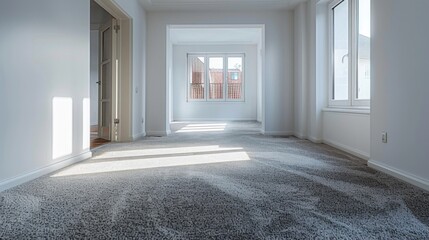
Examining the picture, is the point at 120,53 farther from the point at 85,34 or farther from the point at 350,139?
the point at 350,139

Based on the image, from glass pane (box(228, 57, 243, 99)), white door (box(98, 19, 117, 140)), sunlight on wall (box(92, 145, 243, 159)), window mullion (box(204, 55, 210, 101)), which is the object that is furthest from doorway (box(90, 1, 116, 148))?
glass pane (box(228, 57, 243, 99))

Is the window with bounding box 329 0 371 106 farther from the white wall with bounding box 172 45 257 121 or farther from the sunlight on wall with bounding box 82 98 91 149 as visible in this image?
Result: the white wall with bounding box 172 45 257 121

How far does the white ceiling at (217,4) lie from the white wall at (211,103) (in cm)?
500

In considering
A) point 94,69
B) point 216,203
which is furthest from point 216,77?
point 216,203

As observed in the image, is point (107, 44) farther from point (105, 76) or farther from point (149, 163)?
point (149, 163)

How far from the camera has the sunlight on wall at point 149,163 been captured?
9.43 feet

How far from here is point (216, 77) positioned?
11.3 metres

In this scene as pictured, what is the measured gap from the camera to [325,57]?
16.2ft

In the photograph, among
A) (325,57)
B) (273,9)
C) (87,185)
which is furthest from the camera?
(273,9)

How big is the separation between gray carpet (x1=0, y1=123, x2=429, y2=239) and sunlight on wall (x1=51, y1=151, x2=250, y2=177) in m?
0.02

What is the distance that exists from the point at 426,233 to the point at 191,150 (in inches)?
115

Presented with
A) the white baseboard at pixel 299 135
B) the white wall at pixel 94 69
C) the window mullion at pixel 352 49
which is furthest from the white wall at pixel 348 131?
the white wall at pixel 94 69

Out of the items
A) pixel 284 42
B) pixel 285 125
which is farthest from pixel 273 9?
pixel 285 125

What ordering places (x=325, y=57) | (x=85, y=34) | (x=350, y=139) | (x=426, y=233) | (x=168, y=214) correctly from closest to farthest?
(x=426, y=233)
(x=168, y=214)
(x=85, y=34)
(x=350, y=139)
(x=325, y=57)
